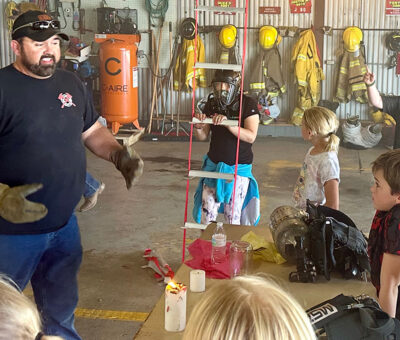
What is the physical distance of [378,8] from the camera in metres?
12.3

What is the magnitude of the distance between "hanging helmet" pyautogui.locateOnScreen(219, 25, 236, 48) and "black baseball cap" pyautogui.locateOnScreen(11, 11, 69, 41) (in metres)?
8.71

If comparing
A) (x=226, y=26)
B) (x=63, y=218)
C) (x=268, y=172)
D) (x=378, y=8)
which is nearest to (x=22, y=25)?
(x=63, y=218)

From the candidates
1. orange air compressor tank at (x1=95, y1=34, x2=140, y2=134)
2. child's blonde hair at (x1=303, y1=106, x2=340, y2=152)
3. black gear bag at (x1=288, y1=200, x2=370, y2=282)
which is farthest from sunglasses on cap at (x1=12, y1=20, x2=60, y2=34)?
orange air compressor tank at (x1=95, y1=34, x2=140, y2=134)

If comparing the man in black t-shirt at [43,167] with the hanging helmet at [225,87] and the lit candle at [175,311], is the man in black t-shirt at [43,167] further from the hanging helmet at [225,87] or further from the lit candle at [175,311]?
the hanging helmet at [225,87]

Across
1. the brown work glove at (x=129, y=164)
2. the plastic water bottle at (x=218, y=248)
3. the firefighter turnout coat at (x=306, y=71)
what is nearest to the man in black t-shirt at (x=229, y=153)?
the brown work glove at (x=129, y=164)

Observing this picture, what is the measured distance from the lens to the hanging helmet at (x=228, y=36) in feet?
39.8

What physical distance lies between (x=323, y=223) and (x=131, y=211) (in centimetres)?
475

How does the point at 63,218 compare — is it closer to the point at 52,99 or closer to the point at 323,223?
the point at 52,99

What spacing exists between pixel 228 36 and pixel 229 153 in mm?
7091

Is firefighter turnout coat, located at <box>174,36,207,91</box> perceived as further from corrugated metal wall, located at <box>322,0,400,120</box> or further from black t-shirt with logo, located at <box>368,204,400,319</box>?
black t-shirt with logo, located at <box>368,204,400,319</box>

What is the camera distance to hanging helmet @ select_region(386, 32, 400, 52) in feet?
39.8

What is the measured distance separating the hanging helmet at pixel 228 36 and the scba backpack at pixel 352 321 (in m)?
10.2

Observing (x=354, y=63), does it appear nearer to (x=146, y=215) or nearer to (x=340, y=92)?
(x=340, y=92)

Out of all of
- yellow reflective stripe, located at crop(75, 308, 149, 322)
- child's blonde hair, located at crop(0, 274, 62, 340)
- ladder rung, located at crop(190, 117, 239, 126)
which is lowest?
yellow reflective stripe, located at crop(75, 308, 149, 322)
